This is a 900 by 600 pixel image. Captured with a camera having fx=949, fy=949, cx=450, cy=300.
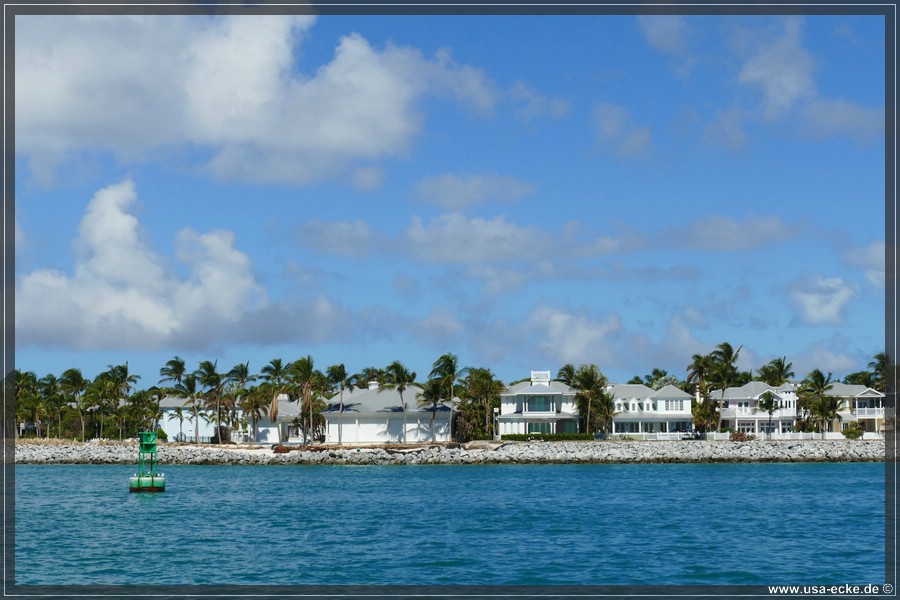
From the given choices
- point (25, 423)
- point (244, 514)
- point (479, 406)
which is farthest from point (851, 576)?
point (25, 423)

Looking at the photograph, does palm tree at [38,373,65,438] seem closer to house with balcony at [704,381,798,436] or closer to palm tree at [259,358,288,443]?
palm tree at [259,358,288,443]

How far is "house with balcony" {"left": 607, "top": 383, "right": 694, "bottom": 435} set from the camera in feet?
334

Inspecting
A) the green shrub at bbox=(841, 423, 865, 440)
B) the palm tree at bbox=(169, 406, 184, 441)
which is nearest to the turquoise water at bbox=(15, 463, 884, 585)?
the green shrub at bbox=(841, 423, 865, 440)

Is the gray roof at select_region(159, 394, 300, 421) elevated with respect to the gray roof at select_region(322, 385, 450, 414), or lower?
lower

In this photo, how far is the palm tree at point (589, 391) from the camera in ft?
310

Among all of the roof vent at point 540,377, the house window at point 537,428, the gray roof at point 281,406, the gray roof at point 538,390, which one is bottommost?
the house window at point 537,428

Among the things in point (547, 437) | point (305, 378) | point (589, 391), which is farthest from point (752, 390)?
point (305, 378)

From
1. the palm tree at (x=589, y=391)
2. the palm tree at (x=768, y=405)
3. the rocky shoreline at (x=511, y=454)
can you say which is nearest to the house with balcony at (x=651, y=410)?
the palm tree at (x=589, y=391)

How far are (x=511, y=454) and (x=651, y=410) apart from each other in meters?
29.5

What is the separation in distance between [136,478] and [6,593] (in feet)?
105

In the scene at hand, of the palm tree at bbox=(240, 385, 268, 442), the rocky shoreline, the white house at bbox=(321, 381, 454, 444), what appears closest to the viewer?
the rocky shoreline

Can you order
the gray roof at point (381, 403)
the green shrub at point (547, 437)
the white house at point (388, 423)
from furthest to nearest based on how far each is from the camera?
the gray roof at point (381, 403)
the white house at point (388, 423)
the green shrub at point (547, 437)

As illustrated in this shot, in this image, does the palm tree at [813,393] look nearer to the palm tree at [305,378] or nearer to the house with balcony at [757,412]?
the house with balcony at [757,412]

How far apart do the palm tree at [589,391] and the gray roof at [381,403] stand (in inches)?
528
